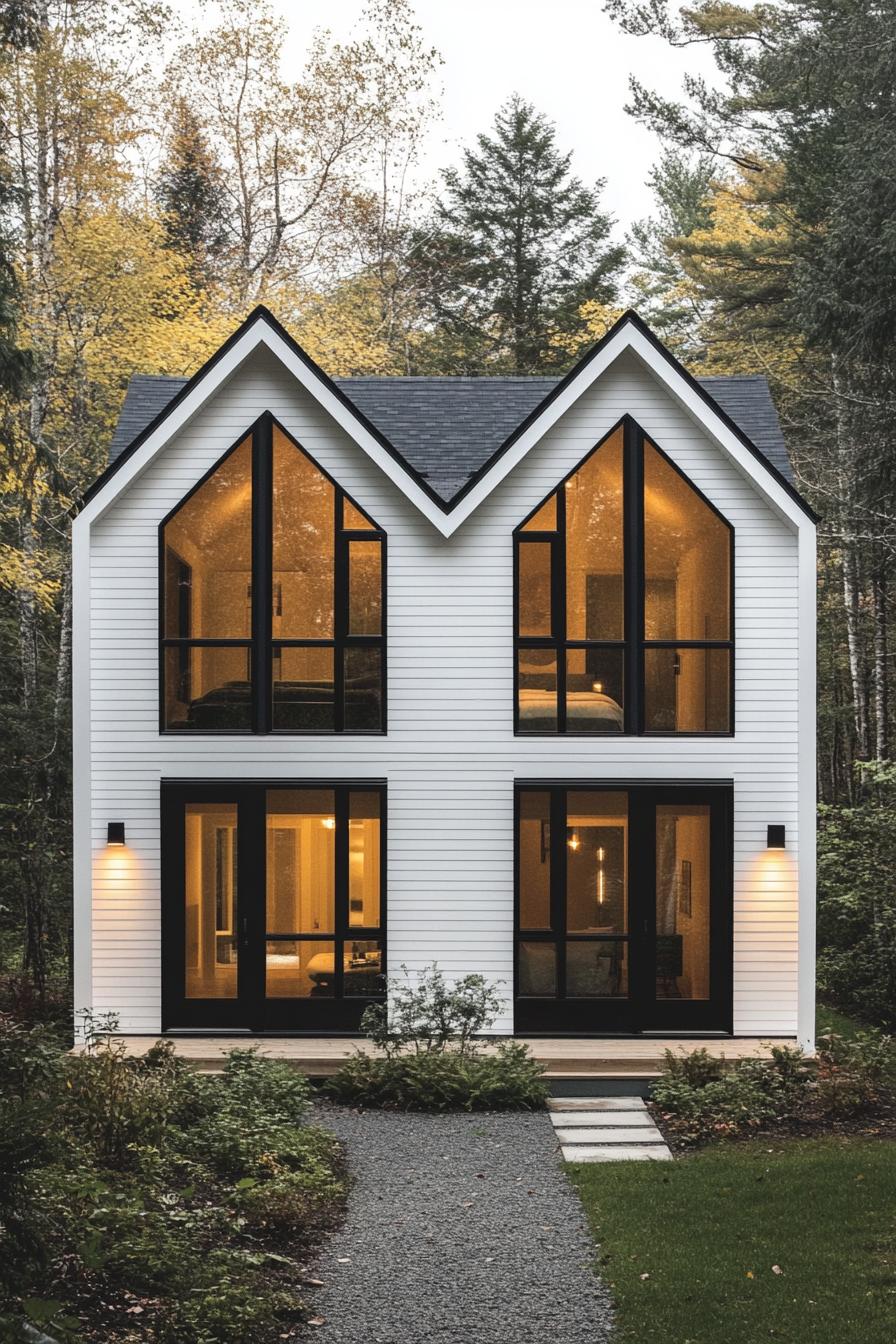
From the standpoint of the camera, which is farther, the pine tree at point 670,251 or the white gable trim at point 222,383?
the pine tree at point 670,251

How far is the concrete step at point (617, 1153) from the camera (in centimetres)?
853

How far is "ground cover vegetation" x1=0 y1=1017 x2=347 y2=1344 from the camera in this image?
4191 millimetres

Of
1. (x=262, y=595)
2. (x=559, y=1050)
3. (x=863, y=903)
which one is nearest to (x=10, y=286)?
(x=262, y=595)

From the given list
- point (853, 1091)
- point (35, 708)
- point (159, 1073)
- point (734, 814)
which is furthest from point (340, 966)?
point (35, 708)

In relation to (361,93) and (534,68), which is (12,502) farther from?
(534,68)

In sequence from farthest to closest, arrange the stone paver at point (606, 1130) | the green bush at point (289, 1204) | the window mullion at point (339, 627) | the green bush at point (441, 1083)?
the window mullion at point (339, 627)
the green bush at point (441, 1083)
the stone paver at point (606, 1130)
the green bush at point (289, 1204)

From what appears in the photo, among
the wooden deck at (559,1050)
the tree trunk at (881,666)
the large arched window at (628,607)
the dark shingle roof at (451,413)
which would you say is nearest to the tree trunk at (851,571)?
the tree trunk at (881,666)

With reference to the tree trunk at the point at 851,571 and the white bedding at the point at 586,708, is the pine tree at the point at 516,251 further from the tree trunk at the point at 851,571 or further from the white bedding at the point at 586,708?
the white bedding at the point at 586,708

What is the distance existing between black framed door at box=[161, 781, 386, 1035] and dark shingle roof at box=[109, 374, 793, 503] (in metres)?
3.56

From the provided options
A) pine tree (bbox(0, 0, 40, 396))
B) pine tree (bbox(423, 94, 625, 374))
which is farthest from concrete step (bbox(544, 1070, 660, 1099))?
pine tree (bbox(423, 94, 625, 374))

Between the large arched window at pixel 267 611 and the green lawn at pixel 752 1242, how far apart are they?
5.16 meters

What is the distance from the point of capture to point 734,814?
1184 centimetres

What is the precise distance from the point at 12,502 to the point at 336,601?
828cm

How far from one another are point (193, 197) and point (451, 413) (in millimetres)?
13423
